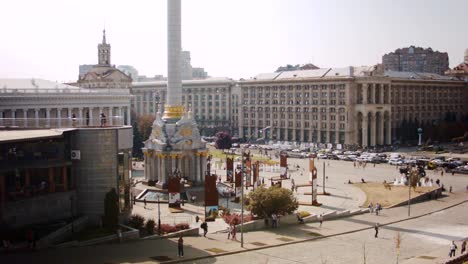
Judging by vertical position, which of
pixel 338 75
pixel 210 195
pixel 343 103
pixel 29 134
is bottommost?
pixel 210 195

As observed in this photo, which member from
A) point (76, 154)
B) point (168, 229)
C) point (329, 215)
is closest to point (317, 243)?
point (168, 229)

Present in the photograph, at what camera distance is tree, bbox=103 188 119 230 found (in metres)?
43.3

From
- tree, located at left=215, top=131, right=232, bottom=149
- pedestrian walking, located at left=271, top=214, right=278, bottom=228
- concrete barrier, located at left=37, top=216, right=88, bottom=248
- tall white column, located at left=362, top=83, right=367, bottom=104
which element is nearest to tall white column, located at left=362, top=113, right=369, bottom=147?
tall white column, located at left=362, top=83, right=367, bottom=104

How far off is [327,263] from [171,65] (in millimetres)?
41428

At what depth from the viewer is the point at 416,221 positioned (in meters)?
55.6

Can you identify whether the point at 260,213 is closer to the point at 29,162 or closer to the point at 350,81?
the point at 29,162

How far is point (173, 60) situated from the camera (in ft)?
241

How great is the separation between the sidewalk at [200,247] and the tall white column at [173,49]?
2830 cm

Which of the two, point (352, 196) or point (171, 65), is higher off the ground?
point (171, 65)

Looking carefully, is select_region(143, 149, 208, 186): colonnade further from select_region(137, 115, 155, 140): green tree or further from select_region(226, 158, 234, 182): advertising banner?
select_region(137, 115, 155, 140): green tree

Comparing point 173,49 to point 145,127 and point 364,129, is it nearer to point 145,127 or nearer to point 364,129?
point 145,127

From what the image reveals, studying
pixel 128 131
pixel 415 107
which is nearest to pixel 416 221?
pixel 128 131

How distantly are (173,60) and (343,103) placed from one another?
67.1 metres

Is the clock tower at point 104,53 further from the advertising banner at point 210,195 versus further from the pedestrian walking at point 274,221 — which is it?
the pedestrian walking at point 274,221
